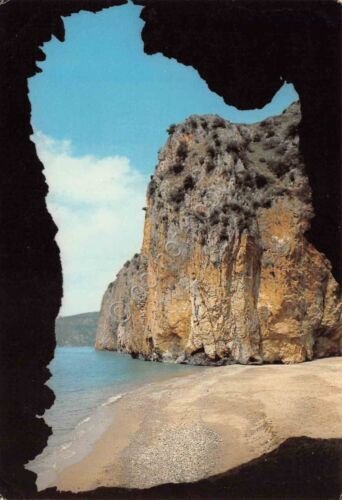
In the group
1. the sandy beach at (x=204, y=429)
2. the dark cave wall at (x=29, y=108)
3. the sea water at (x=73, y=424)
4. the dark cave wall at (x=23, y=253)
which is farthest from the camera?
the sea water at (x=73, y=424)

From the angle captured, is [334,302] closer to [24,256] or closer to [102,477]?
[102,477]

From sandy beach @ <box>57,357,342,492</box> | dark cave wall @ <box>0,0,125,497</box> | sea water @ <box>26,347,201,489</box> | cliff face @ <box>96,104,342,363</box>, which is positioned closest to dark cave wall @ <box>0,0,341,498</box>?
dark cave wall @ <box>0,0,125,497</box>

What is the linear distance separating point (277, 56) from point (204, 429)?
11.7m

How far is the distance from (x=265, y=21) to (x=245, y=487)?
27.0ft

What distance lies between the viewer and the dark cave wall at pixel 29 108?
7219 mm

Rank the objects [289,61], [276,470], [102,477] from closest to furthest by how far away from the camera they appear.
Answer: [289,61]
[276,470]
[102,477]

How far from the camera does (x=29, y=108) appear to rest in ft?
27.3

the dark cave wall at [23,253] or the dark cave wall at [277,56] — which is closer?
the dark cave wall at [277,56]

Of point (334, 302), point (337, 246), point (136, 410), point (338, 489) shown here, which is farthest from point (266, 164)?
point (338, 489)

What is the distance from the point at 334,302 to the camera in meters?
41.2

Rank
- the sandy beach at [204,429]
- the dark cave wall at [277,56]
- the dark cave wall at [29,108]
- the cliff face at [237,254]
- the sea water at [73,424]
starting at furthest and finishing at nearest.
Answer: the cliff face at [237,254] < the sea water at [73,424] < the sandy beach at [204,429] < the dark cave wall at [29,108] < the dark cave wall at [277,56]

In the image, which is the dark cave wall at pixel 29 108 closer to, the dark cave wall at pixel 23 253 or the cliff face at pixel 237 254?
the dark cave wall at pixel 23 253

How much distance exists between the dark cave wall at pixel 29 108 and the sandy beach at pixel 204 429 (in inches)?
173

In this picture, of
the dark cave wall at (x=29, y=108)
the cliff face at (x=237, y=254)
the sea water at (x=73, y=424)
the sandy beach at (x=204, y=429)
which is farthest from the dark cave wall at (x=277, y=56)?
the cliff face at (x=237, y=254)
